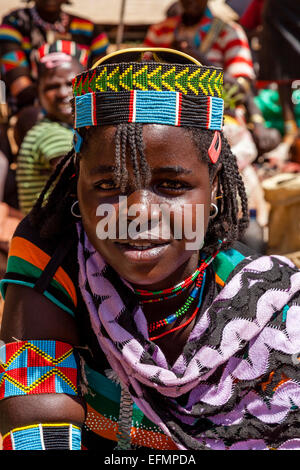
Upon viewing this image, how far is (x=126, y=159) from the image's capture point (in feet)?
5.03

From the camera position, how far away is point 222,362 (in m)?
1.72

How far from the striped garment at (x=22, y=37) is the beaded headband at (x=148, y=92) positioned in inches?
169

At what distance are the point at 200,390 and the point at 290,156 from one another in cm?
584

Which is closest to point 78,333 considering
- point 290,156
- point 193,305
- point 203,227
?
point 193,305

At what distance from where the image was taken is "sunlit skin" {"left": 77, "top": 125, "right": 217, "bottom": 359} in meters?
1.55

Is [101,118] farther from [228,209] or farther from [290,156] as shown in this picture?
[290,156]

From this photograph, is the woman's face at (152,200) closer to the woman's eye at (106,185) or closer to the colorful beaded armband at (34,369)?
the woman's eye at (106,185)

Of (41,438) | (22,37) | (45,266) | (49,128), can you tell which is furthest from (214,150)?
(22,37)

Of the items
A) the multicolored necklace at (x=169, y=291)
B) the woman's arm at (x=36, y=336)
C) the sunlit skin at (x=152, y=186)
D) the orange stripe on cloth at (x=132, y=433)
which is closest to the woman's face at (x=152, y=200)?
the sunlit skin at (x=152, y=186)

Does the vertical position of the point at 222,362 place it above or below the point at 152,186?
below

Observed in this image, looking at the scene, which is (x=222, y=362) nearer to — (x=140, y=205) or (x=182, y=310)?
(x=182, y=310)

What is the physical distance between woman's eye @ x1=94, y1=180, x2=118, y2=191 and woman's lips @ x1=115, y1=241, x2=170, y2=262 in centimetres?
14

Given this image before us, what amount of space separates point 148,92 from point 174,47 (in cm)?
345

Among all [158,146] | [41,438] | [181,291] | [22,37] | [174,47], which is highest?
[158,146]
